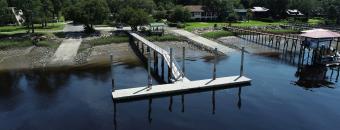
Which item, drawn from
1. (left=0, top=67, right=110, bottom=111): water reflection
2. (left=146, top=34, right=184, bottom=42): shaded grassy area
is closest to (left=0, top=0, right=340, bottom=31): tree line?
(left=146, top=34, right=184, bottom=42): shaded grassy area

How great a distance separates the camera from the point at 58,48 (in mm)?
51562

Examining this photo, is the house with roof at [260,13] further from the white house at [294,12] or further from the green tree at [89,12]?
the green tree at [89,12]

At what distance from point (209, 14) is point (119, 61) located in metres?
44.7

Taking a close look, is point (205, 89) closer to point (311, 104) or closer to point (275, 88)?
point (275, 88)

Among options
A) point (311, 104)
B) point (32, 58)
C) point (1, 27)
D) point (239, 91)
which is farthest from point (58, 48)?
point (311, 104)

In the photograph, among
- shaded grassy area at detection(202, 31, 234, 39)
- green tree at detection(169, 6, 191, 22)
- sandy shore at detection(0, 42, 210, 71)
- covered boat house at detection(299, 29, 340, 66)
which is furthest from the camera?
green tree at detection(169, 6, 191, 22)

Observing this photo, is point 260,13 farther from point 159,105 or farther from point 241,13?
point 159,105

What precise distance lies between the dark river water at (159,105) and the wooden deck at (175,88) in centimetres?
73

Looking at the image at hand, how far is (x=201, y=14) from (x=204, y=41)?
89.9ft

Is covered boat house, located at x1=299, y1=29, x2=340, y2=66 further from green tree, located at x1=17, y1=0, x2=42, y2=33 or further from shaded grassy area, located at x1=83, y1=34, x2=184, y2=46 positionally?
green tree, located at x1=17, y1=0, x2=42, y2=33

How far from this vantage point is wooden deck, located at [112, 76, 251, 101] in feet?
98.8

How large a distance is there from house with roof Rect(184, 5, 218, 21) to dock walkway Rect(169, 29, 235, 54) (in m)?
18.2

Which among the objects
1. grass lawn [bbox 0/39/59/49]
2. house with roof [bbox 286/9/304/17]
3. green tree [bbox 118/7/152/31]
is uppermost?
house with roof [bbox 286/9/304/17]

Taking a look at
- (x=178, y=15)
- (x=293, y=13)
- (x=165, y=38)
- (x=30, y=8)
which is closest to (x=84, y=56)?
(x=165, y=38)
